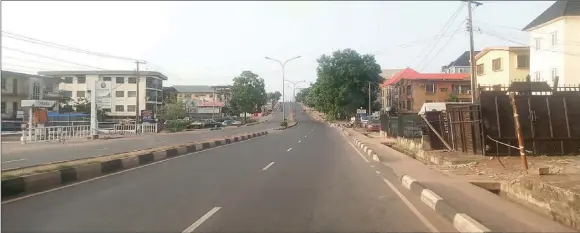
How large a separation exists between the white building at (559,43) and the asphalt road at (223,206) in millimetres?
25357

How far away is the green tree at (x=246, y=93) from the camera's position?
336 ft

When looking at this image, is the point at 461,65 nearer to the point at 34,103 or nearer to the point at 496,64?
the point at 496,64

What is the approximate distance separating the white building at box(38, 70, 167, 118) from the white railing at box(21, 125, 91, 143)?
117 feet

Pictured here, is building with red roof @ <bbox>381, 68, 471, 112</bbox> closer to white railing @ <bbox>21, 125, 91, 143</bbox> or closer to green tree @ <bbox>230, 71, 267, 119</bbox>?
green tree @ <bbox>230, 71, 267, 119</bbox>

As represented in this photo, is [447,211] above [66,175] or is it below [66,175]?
below

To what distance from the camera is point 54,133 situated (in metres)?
33.1

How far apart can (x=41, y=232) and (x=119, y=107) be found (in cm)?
7519

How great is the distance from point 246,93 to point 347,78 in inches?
1181

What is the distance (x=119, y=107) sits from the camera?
77.0 metres

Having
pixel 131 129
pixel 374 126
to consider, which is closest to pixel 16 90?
pixel 131 129

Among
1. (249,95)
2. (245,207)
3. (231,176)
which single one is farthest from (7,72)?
(249,95)

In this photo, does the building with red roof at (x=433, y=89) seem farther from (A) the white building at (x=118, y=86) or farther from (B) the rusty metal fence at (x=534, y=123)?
(B) the rusty metal fence at (x=534, y=123)

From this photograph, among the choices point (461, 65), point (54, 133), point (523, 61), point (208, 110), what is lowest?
point (54, 133)

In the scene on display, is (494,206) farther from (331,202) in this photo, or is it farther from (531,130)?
(531,130)
